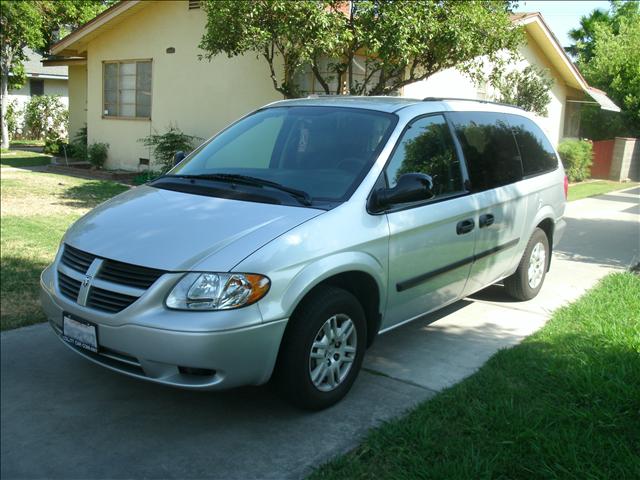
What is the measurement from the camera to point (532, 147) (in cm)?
632

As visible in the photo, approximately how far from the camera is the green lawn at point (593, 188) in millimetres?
16117

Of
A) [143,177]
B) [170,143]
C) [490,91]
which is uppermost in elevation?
[490,91]

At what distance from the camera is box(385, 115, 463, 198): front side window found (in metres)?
4.56

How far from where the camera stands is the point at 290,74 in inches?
458

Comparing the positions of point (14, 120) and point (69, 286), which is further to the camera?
point (14, 120)

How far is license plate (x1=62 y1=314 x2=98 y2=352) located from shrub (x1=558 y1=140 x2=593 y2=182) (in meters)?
17.5

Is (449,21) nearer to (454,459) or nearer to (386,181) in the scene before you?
(386,181)

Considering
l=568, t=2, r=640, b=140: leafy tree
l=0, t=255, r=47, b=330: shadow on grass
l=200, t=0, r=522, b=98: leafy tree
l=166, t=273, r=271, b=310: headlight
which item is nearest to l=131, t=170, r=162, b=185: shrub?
l=200, t=0, r=522, b=98: leafy tree

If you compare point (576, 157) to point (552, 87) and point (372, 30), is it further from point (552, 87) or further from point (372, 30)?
point (372, 30)

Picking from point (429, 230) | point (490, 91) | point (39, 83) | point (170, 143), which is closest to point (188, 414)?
point (429, 230)

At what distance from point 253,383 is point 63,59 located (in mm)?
19265

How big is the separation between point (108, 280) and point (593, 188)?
1667 centimetres

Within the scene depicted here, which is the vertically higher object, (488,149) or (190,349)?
(488,149)

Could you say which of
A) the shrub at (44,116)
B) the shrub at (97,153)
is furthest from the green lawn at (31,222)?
the shrub at (44,116)
